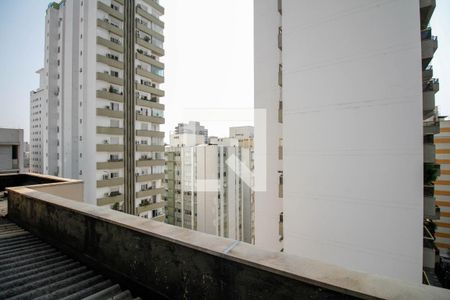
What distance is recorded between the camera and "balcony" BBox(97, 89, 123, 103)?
68.9ft

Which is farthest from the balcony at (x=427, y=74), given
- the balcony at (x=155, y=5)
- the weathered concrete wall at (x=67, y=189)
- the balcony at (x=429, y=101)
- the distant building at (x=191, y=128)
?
the distant building at (x=191, y=128)

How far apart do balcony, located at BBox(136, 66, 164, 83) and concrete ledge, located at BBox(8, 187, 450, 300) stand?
2383 centimetres

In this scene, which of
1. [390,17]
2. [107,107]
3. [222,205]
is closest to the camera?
[390,17]

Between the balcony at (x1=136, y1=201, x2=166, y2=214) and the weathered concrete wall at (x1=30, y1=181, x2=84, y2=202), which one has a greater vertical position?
the weathered concrete wall at (x1=30, y1=181, x2=84, y2=202)

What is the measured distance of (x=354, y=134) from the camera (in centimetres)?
1005

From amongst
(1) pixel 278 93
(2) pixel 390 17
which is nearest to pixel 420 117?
(2) pixel 390 17

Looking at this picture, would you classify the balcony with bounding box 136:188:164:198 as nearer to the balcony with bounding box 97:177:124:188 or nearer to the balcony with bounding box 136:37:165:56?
the balcony with bounding box 97:177:124:188

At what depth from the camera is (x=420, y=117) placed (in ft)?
28.6

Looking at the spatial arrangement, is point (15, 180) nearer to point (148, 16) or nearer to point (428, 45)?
point (428, 45)

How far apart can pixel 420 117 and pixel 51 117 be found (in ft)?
105

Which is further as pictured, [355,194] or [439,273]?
[439,273]

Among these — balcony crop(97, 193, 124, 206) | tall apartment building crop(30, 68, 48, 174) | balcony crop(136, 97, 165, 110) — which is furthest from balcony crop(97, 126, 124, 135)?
tall apartment building crop(30, 68, 48, 174)

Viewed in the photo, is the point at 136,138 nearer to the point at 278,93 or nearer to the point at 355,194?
the point at 278,93

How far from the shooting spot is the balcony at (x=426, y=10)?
353 inches
